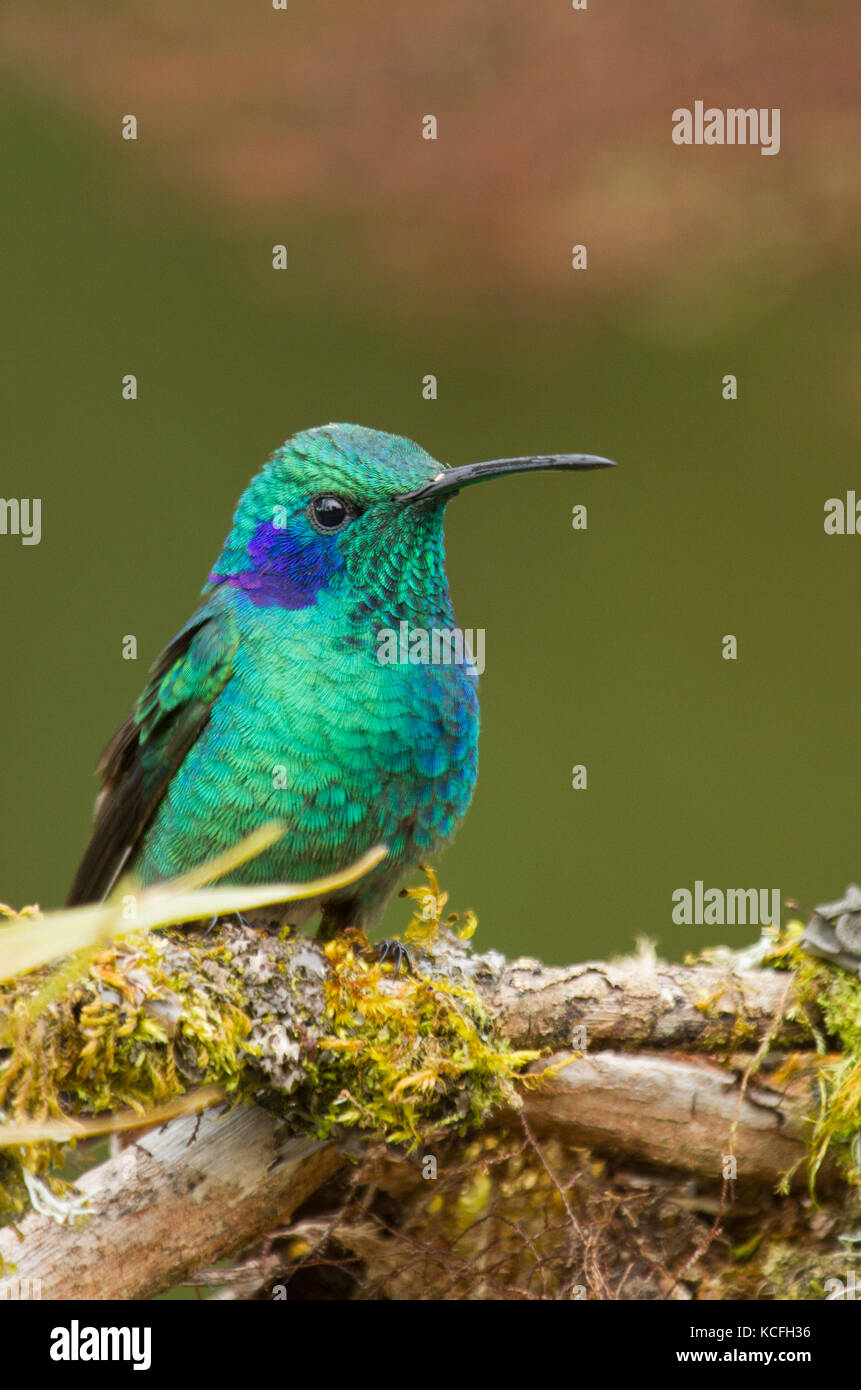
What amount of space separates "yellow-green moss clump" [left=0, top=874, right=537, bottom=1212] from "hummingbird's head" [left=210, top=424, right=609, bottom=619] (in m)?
0.74

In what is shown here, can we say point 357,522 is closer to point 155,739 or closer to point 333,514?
point 333,514

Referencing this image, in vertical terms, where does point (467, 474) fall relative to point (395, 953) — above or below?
above

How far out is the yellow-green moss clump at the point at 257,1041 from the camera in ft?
5.39

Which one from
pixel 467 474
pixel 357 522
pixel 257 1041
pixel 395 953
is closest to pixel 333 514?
pixel 357 522

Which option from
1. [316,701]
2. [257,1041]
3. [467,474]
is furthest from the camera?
[467,474]

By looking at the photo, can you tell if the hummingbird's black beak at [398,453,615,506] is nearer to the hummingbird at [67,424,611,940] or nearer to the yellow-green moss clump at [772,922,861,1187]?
the hummingbird at [67,424,611,940]

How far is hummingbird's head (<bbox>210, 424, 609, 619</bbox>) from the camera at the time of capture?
8.66 feet

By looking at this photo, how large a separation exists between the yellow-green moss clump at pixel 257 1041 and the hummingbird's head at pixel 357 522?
738 mm

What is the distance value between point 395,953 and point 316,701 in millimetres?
481

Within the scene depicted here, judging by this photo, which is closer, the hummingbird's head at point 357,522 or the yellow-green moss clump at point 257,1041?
the yellow-green moss clump at point 257,1041

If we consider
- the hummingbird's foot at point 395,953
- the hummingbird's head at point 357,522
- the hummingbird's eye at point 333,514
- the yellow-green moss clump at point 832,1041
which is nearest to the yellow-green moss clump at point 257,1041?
the hummingbird's foot at point 395,953

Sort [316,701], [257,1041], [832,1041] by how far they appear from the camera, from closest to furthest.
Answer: [257,1041] < [832,1041] < [316,701]

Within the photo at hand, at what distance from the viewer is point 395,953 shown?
236 centimetres

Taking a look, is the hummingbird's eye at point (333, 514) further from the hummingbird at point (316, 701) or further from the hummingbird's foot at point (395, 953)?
the hummingbird's foot at point (395, 953)
